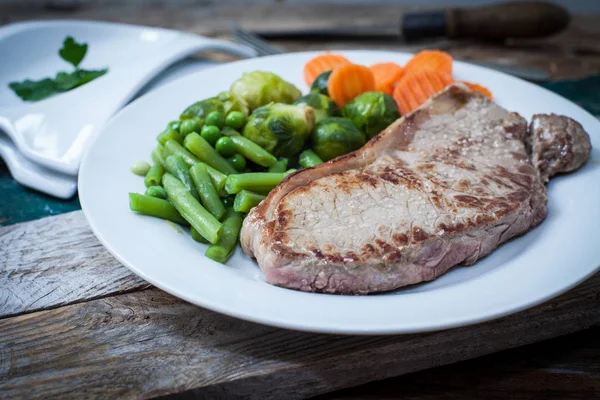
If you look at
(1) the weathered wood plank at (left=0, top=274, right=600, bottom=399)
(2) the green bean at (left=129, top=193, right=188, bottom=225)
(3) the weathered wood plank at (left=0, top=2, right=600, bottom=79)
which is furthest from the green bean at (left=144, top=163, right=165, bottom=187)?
(3) the weathered wood plank at (left=0, top=2, right=600, bottom=79)

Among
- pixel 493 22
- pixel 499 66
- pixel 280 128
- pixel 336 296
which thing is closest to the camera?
pixel 336 296

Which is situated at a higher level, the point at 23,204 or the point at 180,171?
the point at 180,171

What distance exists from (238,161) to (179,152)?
37 centimetres

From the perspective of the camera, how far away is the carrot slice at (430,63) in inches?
179

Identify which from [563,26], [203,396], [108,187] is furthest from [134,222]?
[563,26]

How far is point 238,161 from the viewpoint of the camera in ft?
12.5

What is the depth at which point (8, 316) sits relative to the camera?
296 centimetres

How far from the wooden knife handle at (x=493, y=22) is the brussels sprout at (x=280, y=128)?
2826mm

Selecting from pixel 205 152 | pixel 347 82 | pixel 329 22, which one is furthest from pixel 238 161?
pixel 329 22

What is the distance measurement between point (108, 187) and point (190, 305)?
93 cm

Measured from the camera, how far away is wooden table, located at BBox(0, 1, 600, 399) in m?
2.61

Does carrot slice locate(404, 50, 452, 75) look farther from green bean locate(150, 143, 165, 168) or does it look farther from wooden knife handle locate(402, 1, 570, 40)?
green bean locate(150, 143, 165, 168)

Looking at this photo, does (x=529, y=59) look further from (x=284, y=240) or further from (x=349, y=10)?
(x=284, y=240)

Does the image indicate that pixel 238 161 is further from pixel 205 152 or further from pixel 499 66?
pixel 499 66
